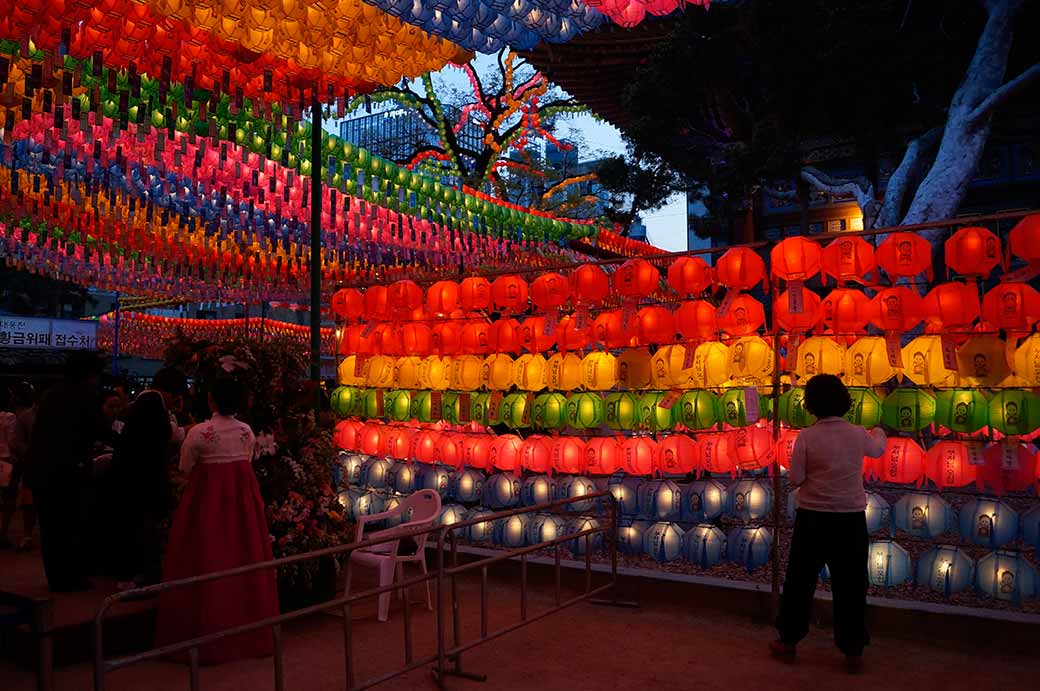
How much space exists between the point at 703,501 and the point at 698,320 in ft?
4.36

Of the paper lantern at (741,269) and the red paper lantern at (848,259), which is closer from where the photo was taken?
the red paper lantern at (848,259)

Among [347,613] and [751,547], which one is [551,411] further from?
[347,613]

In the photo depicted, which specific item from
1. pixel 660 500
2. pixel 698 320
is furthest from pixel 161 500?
pixel 698 320

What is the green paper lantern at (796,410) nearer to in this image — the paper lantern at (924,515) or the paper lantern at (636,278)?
the paper lantern at (924,515)

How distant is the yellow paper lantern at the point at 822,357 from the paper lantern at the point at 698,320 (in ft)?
2.02

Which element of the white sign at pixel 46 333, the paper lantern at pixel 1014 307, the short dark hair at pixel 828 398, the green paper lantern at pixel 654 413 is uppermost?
the white sign at pixel 46 333

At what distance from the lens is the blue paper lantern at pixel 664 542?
5.90 m

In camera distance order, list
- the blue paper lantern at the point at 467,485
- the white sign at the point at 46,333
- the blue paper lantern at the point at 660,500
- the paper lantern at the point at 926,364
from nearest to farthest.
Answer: the paper lantern at the point at 926,364 → the blue paper lantern at the point at 660,500 → the blue paper lantern at the point at 467,485 → the white sign at the point at 46,333

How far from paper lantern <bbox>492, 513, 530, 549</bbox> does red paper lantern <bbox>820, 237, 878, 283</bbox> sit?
3.04 metres

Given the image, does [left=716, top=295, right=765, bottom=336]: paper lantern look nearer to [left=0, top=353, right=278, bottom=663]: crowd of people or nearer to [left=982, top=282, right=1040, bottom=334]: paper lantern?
[left=982, top=282, right=1040, bottom=334]: paper lantern

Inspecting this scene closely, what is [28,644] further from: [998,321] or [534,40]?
[998,321]

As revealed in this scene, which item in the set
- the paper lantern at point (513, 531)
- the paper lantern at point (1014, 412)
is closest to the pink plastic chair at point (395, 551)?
the paper lantern at point (513, 531)

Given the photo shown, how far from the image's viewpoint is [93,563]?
5.43 meters

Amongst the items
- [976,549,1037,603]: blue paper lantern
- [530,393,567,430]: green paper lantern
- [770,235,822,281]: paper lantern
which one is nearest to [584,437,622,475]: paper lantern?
[530,393,567,430]: green paper lantern
